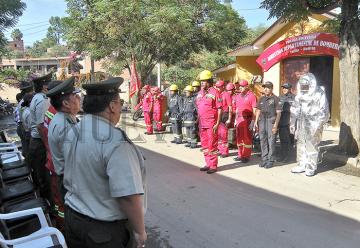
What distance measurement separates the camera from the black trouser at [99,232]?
7.56 feet

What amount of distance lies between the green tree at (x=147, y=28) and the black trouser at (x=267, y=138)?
8.73 m

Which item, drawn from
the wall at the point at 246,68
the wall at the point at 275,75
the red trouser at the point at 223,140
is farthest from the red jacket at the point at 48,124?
the wall at the point at 246,68

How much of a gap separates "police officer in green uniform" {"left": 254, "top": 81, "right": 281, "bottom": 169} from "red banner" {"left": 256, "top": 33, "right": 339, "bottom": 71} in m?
4.76

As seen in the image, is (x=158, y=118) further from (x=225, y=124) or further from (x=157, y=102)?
(x=225, y=124)

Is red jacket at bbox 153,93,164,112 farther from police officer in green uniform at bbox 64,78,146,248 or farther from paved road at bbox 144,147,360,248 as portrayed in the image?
police officer in green uniform at bbox 64,78,146,248

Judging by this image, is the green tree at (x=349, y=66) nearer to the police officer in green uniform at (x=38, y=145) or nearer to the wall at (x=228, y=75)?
the police officer in green uniform at (x=38, y=145)

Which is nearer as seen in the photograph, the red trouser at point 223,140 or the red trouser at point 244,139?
the red trouser at point 244,139

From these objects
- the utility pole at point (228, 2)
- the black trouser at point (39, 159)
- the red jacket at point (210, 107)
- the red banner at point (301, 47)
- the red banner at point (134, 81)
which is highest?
the utility pole at point (228, 2)

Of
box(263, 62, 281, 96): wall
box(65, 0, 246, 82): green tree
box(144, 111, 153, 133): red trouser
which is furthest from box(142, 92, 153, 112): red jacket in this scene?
box(263, 62, 281, 96): wall

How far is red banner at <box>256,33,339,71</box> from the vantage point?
1181 centimetres

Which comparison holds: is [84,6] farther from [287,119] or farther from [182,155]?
[287,119]

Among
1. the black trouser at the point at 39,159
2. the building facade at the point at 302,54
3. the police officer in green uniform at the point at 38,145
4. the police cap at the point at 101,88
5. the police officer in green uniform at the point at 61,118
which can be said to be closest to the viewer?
the police cap at the point at 101,88

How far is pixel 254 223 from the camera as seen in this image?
5.01 m

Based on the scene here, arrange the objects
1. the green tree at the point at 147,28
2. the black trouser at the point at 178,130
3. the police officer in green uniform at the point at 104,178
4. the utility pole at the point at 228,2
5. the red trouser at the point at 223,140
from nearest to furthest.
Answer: the police officer in green uniform at the point at 104,178, the red trouser at the point at 223,140, the black trouser at the point at 178,130, the green tree at the point at 147,28, the utility pole at the point at 228,2
